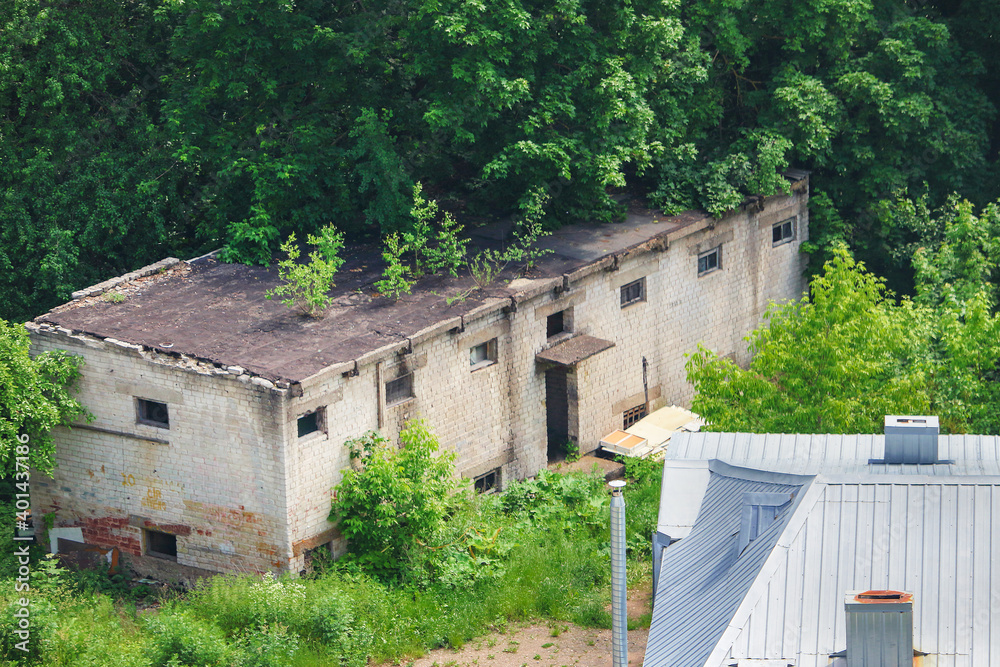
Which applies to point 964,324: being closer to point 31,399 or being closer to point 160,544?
point 160,544

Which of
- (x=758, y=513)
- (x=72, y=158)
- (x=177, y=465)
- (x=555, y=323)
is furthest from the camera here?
(x=72, y=158)

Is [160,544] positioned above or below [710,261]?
below

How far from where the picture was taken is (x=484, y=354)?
91.2 ft

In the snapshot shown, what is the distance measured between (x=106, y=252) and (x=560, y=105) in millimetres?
10933

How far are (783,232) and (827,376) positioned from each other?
1070 cm

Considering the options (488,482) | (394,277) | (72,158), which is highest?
(72,158)

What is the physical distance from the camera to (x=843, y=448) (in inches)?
790

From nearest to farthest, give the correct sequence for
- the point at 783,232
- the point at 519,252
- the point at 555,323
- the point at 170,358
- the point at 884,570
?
1. the point at 884,570
2. the point at 170,358
3. the point at 519,252
4. the point at 555,323
5. the point at 783,232

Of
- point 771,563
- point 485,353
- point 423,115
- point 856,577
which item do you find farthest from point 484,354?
point 856,577

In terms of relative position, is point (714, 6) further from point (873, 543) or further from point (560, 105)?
point (873, 543)

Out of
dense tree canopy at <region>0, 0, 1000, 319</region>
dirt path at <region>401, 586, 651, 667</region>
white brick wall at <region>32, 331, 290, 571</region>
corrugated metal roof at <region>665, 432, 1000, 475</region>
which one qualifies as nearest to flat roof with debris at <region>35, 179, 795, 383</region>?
white brick wall at <region>32, 331, 290, 571</region>

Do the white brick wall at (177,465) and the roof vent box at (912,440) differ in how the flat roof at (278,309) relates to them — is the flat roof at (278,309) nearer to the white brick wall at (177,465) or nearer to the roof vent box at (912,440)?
the white brick wall at (177,465)

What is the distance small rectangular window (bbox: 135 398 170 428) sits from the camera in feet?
81.5
